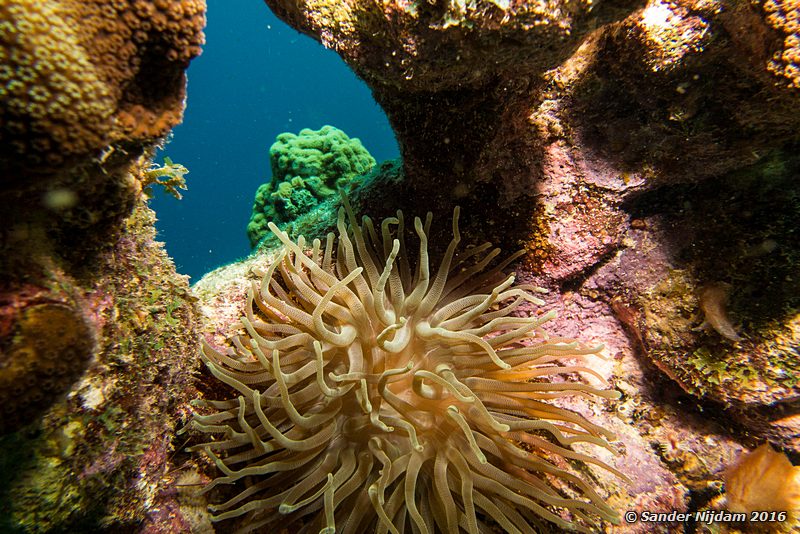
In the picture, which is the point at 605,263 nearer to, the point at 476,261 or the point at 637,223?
the point at 637,223

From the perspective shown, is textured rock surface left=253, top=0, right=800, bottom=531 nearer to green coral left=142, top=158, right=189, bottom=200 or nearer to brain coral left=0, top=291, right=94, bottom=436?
green coral left=142, top=158, right=189, bottom=200

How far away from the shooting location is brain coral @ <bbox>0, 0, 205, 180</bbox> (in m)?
0.98

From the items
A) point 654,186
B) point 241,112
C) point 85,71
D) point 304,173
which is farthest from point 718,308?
point 241,112

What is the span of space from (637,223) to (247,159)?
7497 cm

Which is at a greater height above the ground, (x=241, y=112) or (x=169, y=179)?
(x=169, y=179)

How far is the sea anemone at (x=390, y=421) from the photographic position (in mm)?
1931

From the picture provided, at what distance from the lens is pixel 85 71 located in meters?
1.08

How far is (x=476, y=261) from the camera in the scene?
2701mm

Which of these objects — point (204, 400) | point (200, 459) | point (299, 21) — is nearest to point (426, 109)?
point (299, 21)

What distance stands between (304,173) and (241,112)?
251 feet

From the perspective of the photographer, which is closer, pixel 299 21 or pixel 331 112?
pixel 299 21

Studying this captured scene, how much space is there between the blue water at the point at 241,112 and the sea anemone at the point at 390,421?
6136 centimetres

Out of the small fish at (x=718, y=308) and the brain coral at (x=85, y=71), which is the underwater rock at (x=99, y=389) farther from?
the small fish at (x=718, y=308)

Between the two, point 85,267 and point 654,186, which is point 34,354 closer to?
point 85,267
